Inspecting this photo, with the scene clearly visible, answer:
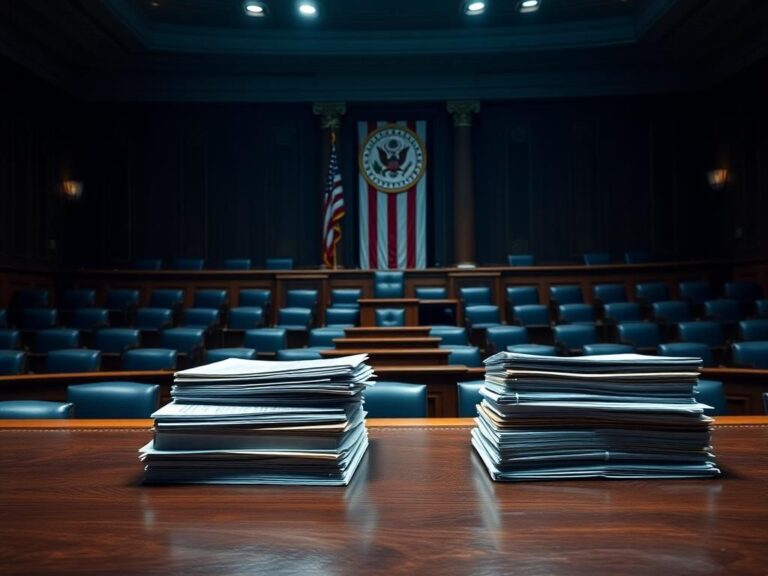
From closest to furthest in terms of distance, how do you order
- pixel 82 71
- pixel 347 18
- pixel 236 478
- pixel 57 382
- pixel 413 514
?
pixel 413 514 < pixel 236 478 < pixel 57 382 < pixel 347 18 < pixel 82 71

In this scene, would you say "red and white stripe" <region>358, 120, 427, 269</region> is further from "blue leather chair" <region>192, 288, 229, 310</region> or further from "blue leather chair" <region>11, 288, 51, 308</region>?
"blue leather chair" <region>11, 288, 51, 308</region>

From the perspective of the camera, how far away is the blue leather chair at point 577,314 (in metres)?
6.89

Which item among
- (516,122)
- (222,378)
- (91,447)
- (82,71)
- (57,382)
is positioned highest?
(82,71)

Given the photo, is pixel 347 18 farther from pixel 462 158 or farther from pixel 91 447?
pixel 91 447

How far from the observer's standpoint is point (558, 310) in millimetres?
7320

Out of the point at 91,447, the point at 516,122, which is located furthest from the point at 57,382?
the point at 516,122

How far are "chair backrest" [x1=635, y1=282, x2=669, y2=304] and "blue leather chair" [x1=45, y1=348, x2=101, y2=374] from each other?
583 cm

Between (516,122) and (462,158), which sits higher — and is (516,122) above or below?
above

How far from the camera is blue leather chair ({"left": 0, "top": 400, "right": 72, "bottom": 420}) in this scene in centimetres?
192

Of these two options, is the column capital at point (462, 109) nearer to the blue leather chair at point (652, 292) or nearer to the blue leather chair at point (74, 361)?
the blue leather chair at point (652, 292)

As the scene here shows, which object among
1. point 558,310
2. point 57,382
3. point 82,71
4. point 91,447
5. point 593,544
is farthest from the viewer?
point 82,71

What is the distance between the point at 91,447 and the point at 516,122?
9875mm

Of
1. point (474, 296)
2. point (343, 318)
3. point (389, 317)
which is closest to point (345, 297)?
point (343, 318)

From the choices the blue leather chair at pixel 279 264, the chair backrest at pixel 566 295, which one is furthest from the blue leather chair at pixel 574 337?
the blue leather chair at pixel 279 264
